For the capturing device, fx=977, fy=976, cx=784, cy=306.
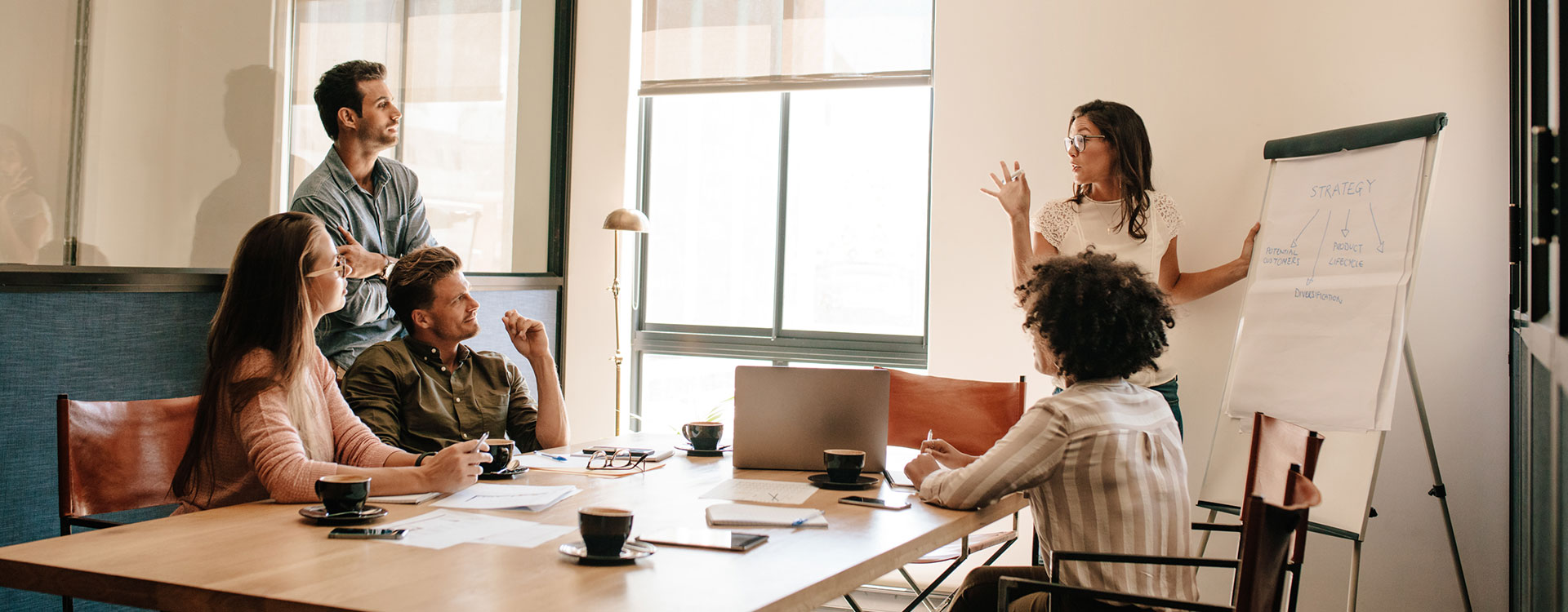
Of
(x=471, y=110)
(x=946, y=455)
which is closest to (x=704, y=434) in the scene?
(x=946, y=455)

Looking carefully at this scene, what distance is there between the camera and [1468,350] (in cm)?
320

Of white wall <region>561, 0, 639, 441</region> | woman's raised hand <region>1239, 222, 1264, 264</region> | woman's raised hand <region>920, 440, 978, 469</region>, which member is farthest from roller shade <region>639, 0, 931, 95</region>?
woman's raised hand <region>920, 440, 978, 469</region>

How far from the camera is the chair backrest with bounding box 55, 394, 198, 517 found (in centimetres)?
180

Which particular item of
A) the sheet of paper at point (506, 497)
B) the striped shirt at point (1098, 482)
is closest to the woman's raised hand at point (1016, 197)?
the striped shirt at point (1098, 482)

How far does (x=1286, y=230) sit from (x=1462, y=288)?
2.16ft

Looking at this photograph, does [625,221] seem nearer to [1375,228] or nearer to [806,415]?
[806,415]

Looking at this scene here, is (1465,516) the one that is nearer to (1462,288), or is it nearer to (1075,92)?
(1462,288)

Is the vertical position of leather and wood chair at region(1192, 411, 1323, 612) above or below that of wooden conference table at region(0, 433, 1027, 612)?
above

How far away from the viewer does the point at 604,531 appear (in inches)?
53.1

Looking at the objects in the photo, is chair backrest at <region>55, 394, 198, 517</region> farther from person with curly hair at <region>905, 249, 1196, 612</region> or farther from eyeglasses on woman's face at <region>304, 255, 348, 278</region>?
person with curly hair at <region>905, 249, 1196, 612</region>

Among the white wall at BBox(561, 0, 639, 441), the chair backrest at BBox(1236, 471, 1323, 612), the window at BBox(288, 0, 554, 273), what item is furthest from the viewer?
the white wall at BBox(561, 0, 639, 441)

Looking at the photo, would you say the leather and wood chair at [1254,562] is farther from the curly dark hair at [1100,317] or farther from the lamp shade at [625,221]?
the lamp shade at [625,221]

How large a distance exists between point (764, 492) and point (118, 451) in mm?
1250

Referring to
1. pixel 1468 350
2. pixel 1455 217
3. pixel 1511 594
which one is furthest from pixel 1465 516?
pixel 1455 217
